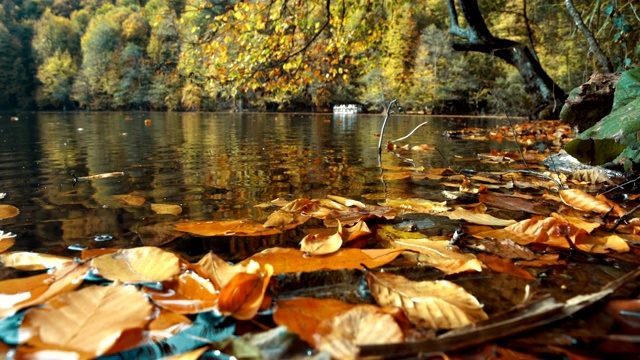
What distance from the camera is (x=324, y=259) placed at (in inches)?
34.3

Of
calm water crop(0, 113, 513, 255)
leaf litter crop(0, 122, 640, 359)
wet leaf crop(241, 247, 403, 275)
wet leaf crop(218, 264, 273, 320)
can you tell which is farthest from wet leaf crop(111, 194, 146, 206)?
wet leaf crop(218, 264, 273, 320)

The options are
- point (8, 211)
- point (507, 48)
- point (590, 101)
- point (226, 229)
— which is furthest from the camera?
point (507, 48)

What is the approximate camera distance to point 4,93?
47.3m

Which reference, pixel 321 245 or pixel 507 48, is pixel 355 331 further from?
pixel 507 48

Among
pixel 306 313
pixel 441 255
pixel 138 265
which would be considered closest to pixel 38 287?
pixel 138 265

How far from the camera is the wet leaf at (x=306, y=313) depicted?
0.57m

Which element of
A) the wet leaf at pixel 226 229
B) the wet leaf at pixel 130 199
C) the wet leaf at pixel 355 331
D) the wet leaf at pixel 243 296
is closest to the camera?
the wet leaf at pixel 355 331

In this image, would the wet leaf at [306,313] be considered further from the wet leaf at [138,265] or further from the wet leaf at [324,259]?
the wet leaf at [138,265]

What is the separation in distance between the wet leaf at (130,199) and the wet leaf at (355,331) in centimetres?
132

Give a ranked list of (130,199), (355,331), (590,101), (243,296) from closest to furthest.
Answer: (355,331) < (243,296) < (130,199) < (590,101)

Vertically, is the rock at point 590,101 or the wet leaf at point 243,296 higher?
the rock at point 590,101

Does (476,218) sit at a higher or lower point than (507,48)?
lower

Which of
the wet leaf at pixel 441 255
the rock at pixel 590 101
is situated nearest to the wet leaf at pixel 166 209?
the wet leaf at pixel 441 255

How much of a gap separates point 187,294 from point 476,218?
2.97 ft
